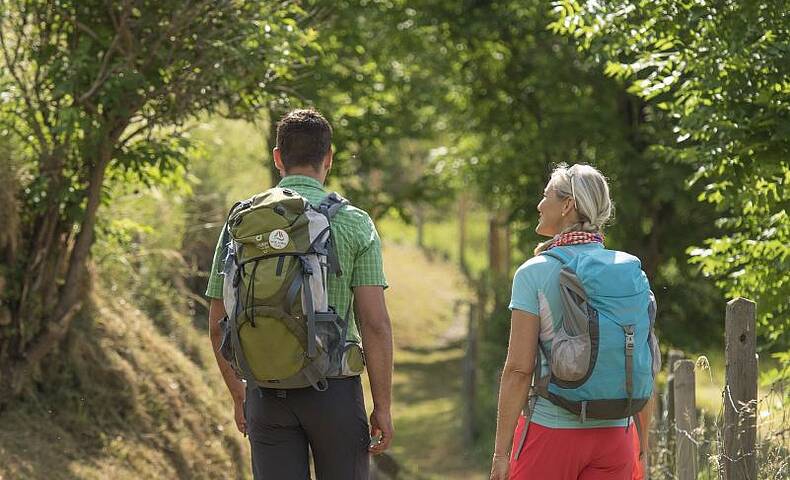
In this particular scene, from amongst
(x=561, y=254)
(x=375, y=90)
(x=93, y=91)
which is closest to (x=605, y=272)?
(x=561, y=254)

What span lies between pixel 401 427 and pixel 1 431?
14109mm

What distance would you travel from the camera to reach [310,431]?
14.7ft

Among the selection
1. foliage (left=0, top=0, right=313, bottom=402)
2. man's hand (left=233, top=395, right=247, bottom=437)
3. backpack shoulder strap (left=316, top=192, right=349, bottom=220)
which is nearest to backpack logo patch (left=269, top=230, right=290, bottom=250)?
backpack shoulder strap (left=316, top=192, right=349, bottom=220)

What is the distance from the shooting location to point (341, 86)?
59.7 feet

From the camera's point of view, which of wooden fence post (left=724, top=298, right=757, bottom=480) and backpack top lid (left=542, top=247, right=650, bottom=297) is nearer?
backpack top lid (left=542, top=247, right=650, bottom=297)

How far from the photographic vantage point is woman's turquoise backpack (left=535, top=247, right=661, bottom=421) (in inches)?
166

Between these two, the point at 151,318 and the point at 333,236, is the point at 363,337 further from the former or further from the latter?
the point at 151,318

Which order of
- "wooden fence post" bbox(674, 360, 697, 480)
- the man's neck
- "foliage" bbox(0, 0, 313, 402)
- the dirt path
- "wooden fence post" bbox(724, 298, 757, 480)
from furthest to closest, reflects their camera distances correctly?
the dirt path
"foliage" bbox(0, 0, 313, 402)
"wooden fence post" bbox(674, 360, 697, 480)
"wooden fence post" bbox(724, 298, 757, 480)
the man's neck

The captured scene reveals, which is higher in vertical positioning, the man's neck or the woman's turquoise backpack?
the man's neck

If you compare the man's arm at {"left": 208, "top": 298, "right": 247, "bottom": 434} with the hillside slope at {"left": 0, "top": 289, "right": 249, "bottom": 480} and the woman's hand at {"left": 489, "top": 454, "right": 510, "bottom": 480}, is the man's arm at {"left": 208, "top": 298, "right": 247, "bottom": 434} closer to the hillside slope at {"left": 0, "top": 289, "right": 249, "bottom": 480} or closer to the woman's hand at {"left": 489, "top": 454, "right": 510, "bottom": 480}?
the woman's hand at {"left": 489, "top": 454, "right": 510, "bottom": 480}

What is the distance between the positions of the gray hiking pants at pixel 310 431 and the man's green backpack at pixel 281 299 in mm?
83

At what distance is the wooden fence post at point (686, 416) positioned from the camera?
6566 millimetres

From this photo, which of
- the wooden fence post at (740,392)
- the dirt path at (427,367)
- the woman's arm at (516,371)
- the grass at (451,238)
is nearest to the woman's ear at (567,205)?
the woman's arm at (516,371)

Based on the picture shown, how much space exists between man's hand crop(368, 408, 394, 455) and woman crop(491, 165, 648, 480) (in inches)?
18.0
